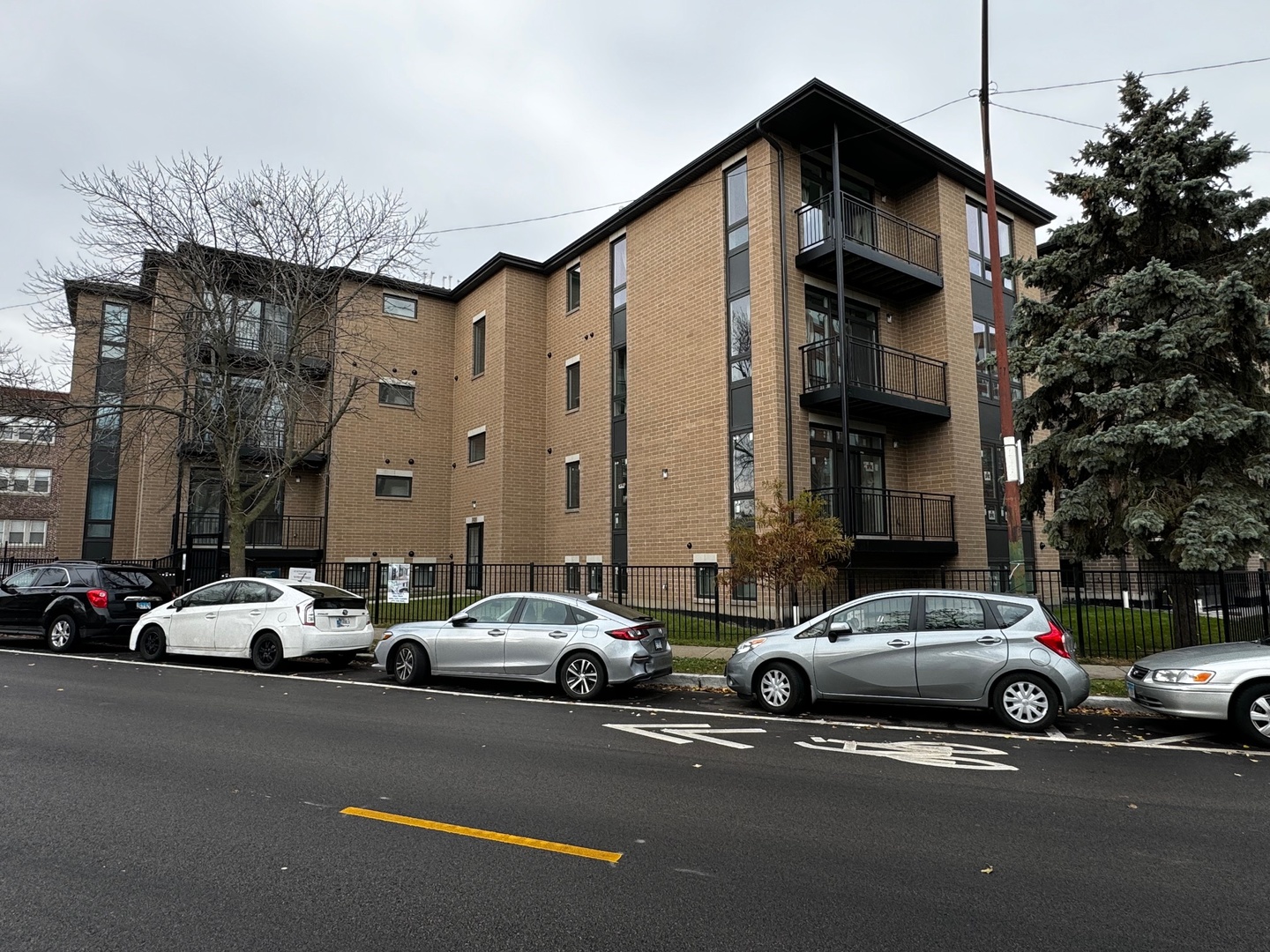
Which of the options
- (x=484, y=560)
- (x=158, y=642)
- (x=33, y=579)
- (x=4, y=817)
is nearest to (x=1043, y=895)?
(x=4, y=817)

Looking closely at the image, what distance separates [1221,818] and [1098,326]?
9.72 m

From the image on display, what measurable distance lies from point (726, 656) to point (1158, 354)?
7983 millimetres

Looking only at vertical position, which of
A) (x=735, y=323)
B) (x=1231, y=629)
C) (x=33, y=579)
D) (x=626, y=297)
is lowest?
(x=1231, y=629)

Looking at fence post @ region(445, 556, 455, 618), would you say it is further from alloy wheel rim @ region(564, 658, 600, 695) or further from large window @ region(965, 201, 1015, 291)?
large window @ region(965, 201, 1015, 291)

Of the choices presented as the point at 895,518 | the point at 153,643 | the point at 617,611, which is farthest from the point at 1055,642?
the point at 153,643

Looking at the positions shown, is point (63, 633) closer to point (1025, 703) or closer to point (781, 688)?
point (781, 688)

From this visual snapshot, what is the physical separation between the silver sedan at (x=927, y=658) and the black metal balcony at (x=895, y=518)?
6849mm

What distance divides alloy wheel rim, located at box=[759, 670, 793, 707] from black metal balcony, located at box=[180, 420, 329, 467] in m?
12.0

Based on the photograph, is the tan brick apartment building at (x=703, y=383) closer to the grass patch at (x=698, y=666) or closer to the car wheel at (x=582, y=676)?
the grass patch at (x=698, y=666)

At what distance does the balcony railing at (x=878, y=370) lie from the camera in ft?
56.6

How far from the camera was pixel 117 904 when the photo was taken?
144 inches

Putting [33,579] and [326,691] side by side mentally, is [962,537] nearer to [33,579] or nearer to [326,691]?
[326,691]

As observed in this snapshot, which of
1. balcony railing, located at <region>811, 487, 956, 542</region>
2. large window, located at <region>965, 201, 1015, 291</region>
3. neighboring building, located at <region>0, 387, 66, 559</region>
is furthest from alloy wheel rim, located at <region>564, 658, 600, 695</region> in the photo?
neighboring building, located at <region>0, 387, 66, 559</region>

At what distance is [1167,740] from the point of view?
7785 mm
